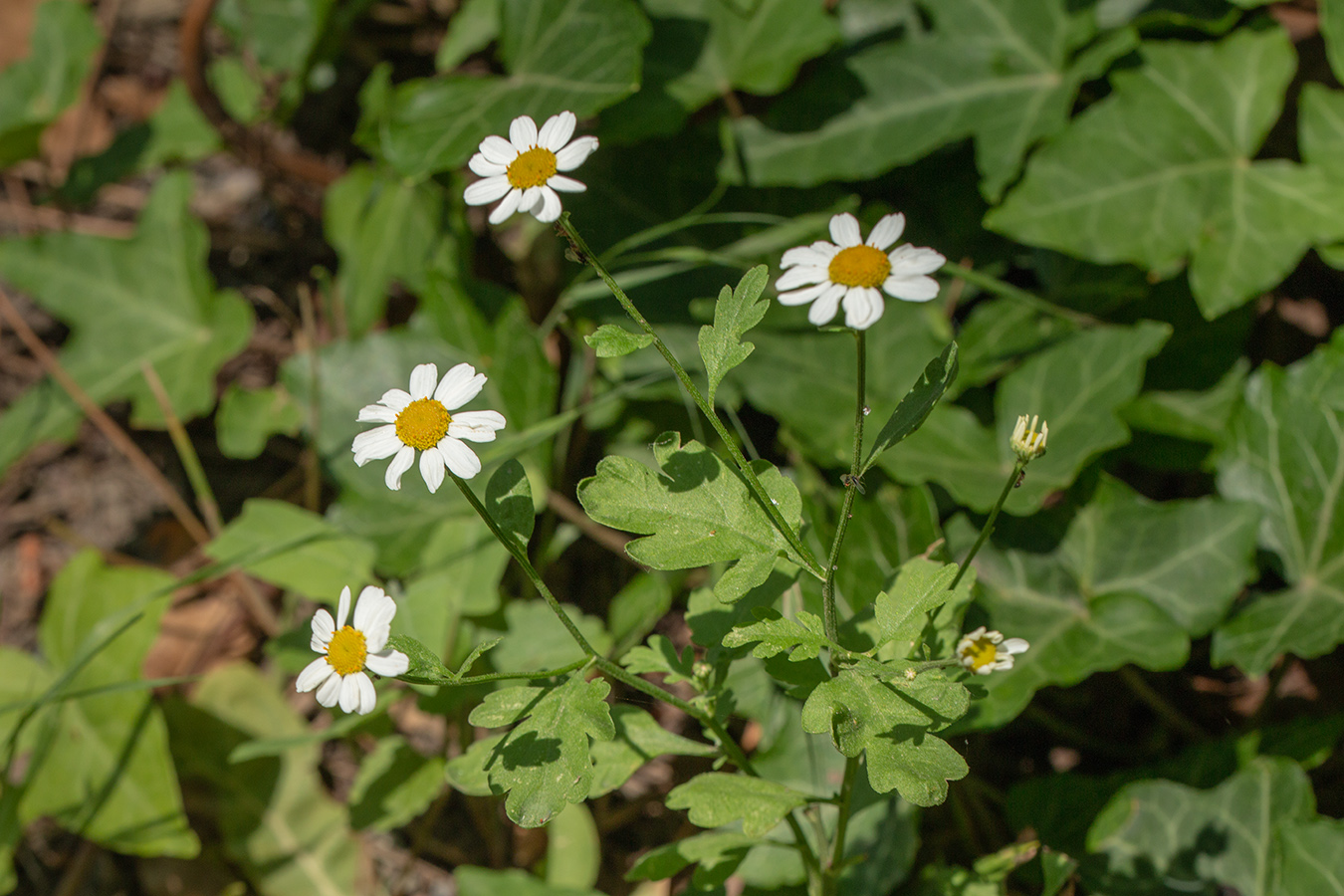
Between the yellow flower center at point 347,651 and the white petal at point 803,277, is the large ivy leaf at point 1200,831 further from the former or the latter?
the yellow flower center at point 347,651

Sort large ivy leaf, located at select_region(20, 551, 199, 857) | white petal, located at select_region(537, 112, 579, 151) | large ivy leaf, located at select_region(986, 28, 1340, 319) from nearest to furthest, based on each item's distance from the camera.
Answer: white petal, located at select_region(537, 112, 579, 151)
large ivy leaf, located at select_region(986, 28, 1340, 319)
large ivy leaf, located at select_region(20, 551, 199, 857)

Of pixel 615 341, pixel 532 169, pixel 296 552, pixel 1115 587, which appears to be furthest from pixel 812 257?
pixel 296 552

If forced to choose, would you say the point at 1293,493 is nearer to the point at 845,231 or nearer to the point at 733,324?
the point at 845,231

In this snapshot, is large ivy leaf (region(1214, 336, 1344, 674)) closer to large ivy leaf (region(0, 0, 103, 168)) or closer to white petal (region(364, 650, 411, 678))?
white petal (region(364, 650, 411, 678))

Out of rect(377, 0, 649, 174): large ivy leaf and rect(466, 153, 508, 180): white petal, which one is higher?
rect(466, 153, 508, 180): white petal

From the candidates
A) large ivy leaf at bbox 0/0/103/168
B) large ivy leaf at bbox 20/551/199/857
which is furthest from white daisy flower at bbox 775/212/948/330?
large ivy leaf at bbox 0/0/103/168

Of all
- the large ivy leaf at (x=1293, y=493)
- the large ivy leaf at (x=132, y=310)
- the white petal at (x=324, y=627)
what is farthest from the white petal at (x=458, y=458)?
the large ivy leaf at (x=132, y=310)
